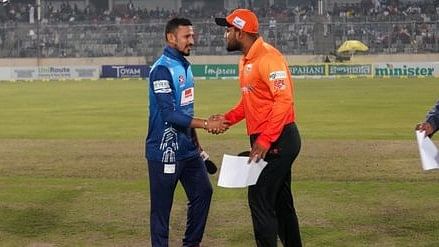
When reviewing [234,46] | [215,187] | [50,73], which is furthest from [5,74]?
[234,46]

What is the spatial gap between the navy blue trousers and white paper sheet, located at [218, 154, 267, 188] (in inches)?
27.3

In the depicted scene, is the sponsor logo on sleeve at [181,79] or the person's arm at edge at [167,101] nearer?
the person's arm at edge at [167,101]

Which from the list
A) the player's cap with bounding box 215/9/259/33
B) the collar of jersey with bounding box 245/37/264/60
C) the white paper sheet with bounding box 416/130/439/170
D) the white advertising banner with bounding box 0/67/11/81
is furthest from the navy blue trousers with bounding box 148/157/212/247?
the white advertising banner with bounding box 0/67/11/81

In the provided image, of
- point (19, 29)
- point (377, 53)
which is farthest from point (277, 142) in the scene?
point (19, 29)

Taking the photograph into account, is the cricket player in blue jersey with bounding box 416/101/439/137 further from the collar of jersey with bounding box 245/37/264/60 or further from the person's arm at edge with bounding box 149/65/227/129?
the person's arm at edge with bounding box 149/65/227/129

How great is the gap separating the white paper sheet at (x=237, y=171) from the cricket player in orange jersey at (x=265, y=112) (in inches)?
3.4

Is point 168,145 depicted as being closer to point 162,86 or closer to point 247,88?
point 162,86

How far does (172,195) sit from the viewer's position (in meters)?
7.11

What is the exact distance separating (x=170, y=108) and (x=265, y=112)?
85 cm

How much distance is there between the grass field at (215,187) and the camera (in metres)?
8.51

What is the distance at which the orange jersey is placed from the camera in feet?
20.9

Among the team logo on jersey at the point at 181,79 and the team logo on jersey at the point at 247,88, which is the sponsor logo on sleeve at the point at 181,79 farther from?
the team logo on jersey at the point at 247,88

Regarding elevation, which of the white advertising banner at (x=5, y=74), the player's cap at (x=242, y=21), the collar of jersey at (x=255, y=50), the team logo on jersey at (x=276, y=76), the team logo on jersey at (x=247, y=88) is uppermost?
the player's cap at (x=242, y=21)

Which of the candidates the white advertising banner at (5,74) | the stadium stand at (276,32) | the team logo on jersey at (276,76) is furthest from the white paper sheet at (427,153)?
the white advertising banner at (5,74)
